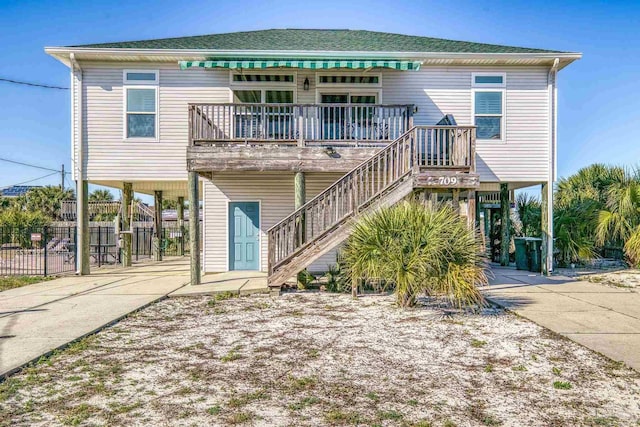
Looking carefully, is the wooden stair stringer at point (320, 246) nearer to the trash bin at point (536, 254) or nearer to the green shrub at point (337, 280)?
the green shrub at point (337, 280)

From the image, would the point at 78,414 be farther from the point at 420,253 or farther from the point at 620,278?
the point at 620,278

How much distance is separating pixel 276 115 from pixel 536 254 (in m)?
8.65

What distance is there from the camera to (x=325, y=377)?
4598 millimetres

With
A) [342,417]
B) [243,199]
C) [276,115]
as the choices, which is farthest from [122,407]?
[243,199]

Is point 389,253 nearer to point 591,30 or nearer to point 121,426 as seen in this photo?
point 121,426

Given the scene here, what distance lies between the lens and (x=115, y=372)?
4723 millimetres

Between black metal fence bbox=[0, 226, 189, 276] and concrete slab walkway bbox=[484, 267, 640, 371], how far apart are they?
13.7 metres

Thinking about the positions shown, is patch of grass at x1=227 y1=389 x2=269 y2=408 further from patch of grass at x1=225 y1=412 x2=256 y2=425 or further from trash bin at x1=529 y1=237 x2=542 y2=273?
trash bin at x1=529 y1=237 x2=542 y2=273

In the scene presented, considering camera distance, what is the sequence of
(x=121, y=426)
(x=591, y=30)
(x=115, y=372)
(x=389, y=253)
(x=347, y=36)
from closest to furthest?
(x=121, y=426) < (x=115, y=372) < (x=389, y=253) < (x=347, y=36) < (x=591, y=30)

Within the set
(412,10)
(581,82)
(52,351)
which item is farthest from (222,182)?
(581,82)

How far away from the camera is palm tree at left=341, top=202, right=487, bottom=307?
24.2ft

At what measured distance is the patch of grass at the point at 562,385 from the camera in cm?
430

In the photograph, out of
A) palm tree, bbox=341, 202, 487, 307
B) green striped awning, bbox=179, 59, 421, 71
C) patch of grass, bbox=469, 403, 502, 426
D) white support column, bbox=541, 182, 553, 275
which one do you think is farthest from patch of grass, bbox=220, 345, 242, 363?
white support column, bbox=541, 182, 553, 275

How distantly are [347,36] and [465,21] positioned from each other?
747 centimetres
